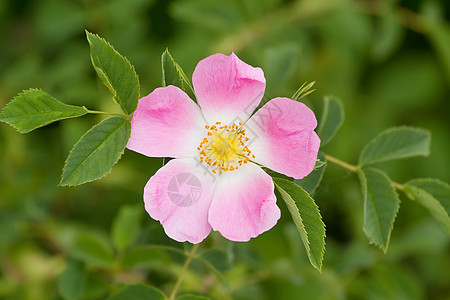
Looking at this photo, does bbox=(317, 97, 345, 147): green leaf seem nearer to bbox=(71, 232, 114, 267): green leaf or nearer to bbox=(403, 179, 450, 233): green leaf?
bbox=(403, 179, 450, 233): green leaf

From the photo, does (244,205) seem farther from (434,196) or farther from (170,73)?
(434,196)

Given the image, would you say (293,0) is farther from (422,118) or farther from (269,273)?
(269,273)

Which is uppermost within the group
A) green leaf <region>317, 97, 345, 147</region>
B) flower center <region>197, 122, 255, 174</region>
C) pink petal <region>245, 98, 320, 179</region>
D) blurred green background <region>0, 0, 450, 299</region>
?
pink petal <region>245, 98, 320, 179</region>

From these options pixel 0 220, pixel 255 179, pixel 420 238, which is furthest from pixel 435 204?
pixel 0 220

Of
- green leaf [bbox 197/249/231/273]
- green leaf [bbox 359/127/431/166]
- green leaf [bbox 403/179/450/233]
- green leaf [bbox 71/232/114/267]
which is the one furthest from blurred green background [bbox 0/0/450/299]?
green leaf [bbox 403/179/450/233]

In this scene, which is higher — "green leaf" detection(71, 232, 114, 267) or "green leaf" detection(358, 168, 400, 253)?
"green leaf" detection(358, 168, 400, 253)

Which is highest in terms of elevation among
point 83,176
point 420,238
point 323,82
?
point 83,176

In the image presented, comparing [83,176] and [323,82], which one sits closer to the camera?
[83,176]

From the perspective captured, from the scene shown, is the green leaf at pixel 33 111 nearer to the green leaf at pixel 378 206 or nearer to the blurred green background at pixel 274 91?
the blurred green background at pixel 274 91
